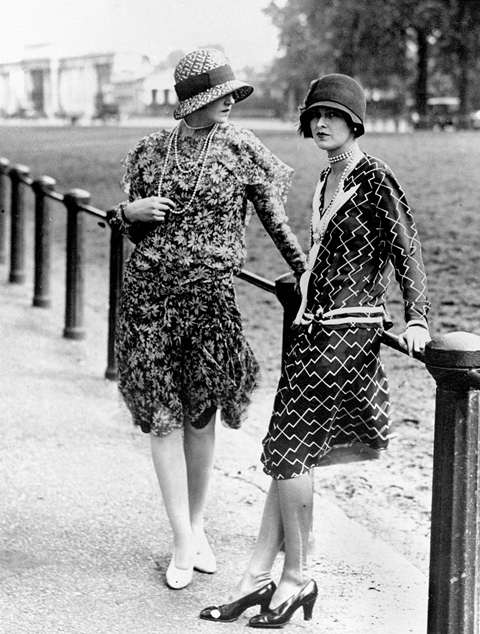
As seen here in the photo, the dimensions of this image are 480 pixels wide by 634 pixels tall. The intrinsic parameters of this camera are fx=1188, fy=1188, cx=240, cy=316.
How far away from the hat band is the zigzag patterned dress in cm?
62

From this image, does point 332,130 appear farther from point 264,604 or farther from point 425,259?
point 425,259

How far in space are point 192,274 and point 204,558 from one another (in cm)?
105

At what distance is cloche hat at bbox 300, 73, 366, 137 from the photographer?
11.8 feet

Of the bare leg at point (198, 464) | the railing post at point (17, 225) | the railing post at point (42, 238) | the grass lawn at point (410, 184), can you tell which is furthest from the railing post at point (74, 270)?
the bare leg at point (198, 464)

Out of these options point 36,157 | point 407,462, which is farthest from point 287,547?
point 36,157

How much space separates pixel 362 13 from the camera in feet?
122

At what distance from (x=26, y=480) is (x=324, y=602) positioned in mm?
1774

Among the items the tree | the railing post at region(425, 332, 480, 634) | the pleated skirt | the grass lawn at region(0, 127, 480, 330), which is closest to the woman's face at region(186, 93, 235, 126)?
the pleated skirt

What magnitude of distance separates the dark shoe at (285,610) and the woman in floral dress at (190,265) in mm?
408

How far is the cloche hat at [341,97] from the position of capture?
3.60 metres

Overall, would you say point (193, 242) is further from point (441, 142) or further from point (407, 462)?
point (441, 142)

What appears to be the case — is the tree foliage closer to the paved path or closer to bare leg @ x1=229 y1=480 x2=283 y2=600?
the paved path

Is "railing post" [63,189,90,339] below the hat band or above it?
below

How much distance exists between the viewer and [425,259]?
13094mm
